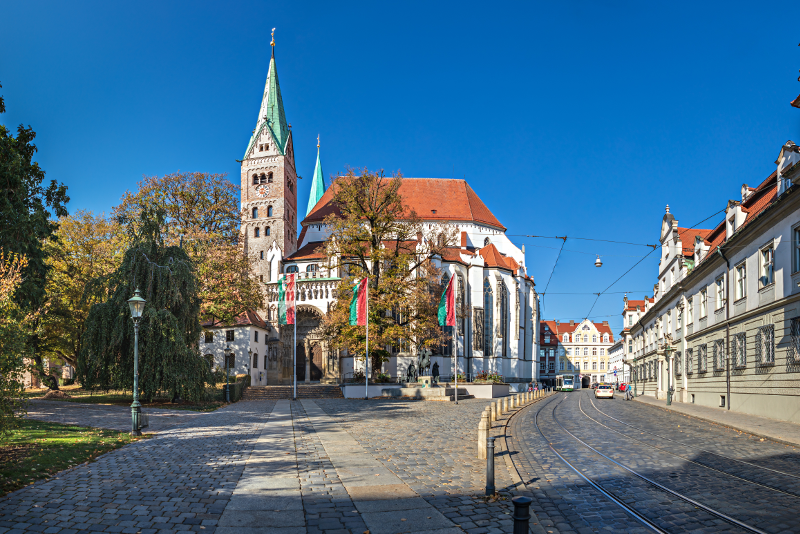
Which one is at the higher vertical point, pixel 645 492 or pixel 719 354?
pixel 719 354

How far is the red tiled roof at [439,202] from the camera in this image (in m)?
58.2

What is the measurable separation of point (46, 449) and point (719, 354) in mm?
28429

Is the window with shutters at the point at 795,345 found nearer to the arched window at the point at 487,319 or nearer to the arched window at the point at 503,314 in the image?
the arched window at the point at 487,319

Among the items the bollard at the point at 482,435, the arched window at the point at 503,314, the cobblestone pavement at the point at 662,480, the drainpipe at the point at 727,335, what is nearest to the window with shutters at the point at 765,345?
the drainpipe at the point at 727,335

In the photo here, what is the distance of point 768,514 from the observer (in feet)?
22.7

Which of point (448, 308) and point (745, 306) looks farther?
point (448, 308)

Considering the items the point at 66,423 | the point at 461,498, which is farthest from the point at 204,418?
the point at 461,498

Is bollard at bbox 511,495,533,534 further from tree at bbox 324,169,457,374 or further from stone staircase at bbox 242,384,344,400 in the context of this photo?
stone staircase at bbox 242,384,344,400

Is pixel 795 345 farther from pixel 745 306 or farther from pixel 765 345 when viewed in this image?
pixel 745 306

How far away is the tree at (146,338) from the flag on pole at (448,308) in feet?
41.1

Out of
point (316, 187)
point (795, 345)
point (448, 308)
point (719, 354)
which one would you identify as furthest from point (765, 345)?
point (316, 187)

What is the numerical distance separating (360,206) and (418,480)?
2844 centimetres

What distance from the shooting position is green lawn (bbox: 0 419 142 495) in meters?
8.40

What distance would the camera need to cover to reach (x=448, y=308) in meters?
30.4
